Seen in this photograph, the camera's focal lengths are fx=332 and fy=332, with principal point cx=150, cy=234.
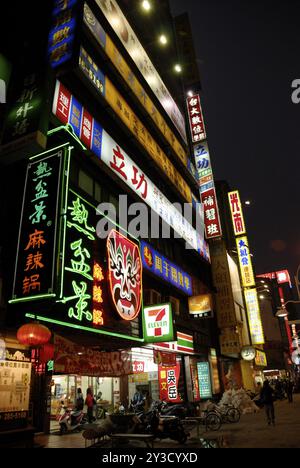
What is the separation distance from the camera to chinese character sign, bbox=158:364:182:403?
727 inches

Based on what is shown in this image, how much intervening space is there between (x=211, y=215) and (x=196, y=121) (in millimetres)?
9468

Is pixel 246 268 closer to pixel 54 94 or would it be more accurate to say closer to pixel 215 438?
pixel 215 438

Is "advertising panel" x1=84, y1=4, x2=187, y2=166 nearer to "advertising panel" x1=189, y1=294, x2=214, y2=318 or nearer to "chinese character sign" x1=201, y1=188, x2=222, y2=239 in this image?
"chinese character sign" x1=201, y1=188, x2=222, y2=239

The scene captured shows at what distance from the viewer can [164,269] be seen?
19797 millimetres

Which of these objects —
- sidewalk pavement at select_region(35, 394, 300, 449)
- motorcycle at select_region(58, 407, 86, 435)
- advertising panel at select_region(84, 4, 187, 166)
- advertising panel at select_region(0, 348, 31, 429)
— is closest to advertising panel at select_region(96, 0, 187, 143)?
advertising panel at select_region(84, 4, 187, 166)

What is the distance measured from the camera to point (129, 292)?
13102mm

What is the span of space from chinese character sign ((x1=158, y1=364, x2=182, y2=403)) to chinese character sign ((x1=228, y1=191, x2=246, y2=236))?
18.7 m

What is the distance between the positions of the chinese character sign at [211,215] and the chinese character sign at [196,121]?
220 inches

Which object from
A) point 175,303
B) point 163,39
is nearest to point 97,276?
point 175,303

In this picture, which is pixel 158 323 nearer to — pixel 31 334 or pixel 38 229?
pixel 31 334

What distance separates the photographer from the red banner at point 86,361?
10344 mm

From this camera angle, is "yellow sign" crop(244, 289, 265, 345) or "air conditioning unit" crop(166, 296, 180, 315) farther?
"yellow sign" crop(244, 289, 265, 345)

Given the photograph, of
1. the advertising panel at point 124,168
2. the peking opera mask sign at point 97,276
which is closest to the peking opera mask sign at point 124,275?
the peking opera mask sign at point 97,276

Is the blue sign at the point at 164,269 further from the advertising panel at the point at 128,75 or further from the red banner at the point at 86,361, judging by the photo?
the advertising panel at the point at 128,75
